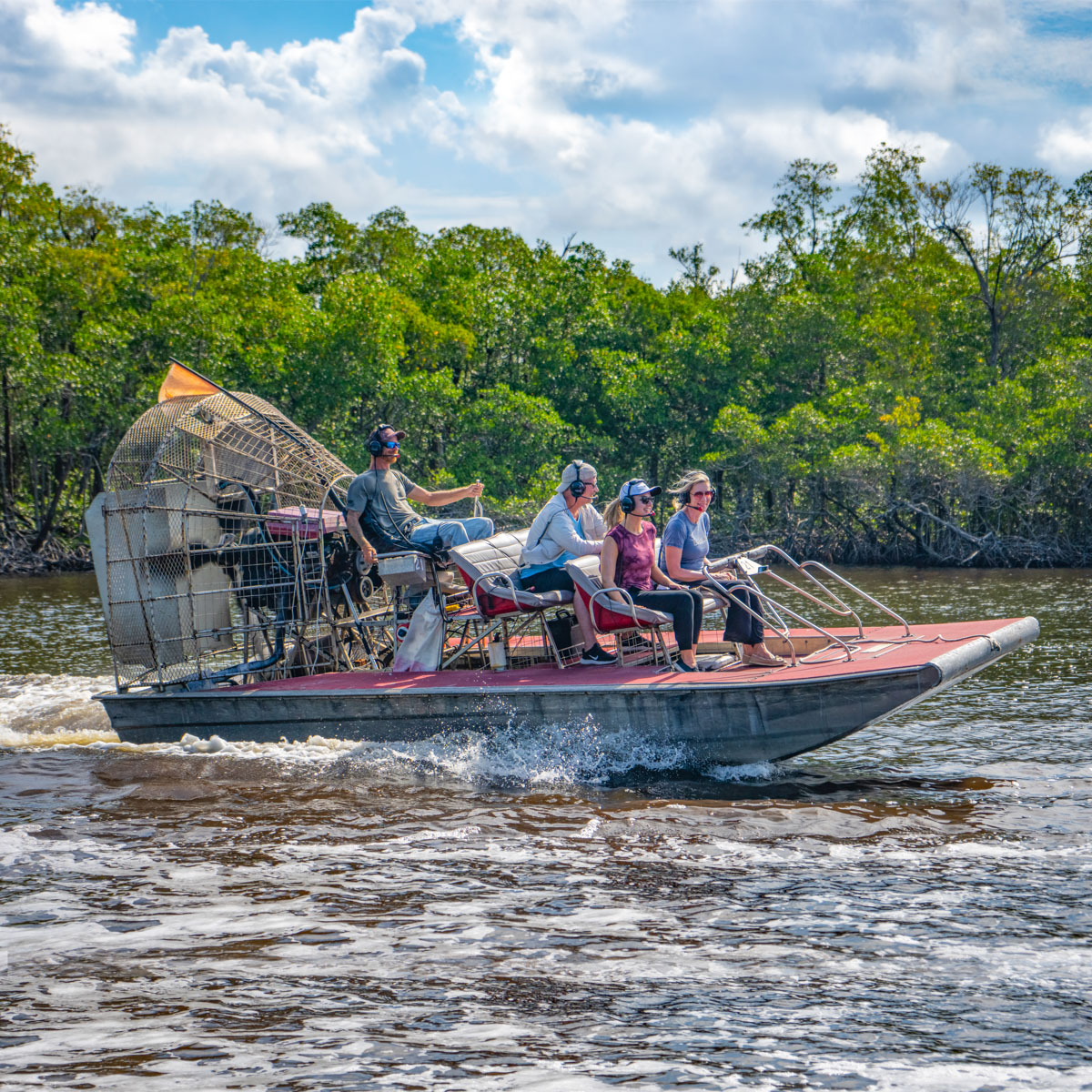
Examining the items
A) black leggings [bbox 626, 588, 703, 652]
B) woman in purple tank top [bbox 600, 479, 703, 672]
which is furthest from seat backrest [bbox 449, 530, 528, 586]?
black leggings [bbox 626, 588, 703, 652]

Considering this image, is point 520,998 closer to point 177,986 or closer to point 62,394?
point 177,986

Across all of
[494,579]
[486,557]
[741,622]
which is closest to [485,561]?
[486,557]

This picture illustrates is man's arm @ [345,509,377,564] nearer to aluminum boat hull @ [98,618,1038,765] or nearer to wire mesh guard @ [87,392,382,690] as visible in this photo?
wire mesh guard @ [87,392,382,690]

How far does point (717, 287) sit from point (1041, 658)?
140 ft

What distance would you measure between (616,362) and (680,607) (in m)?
31.4

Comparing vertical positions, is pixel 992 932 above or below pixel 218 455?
below

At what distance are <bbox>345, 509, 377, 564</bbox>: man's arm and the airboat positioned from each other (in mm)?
145

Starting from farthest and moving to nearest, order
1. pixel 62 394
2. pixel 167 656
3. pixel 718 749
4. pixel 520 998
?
pixel 62 394, pixel 167 656, pixel 718 749, pixel 520 998

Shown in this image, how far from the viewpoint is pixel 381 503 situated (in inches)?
403

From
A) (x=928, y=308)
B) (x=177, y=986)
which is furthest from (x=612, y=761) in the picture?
(x=928, y=308)

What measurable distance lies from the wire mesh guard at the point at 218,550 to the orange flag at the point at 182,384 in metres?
0.58

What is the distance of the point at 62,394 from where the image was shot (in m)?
34.9

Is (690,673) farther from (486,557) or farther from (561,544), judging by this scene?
(486,557)

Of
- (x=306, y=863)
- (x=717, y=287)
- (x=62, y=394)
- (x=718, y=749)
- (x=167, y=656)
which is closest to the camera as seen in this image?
(x=306, y=863)
